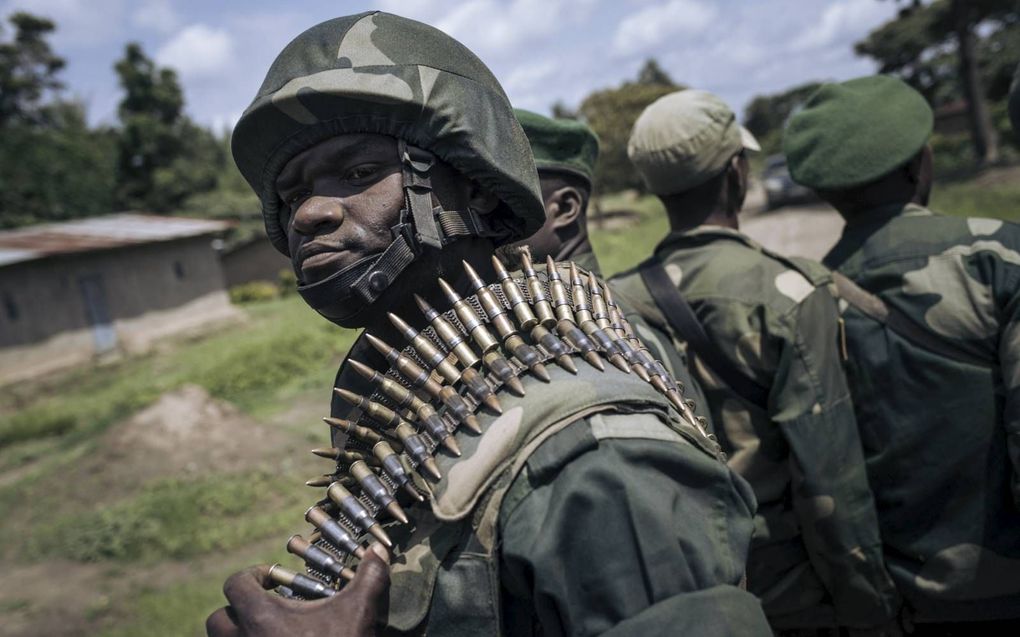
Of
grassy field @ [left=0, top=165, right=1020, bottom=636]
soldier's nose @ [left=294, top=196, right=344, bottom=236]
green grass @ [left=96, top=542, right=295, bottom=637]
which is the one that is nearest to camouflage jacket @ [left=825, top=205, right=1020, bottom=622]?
soldier's nose @ [left=294, top=196, right=344, bottom=236]

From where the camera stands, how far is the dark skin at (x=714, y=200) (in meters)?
→ 3.31

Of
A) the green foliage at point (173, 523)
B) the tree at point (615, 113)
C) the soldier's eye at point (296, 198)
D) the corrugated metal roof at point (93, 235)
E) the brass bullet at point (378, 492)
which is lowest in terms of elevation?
the green foliage at point (173, 523)

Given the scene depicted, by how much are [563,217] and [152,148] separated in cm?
3706

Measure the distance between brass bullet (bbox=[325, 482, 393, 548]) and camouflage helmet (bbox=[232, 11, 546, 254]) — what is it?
819 millimetres

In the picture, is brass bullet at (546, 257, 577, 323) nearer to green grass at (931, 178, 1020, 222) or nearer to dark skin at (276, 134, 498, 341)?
dark skin at (276, 134, 498, 341)

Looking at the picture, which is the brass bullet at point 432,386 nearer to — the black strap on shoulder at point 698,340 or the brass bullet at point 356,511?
the brass bullet at point 356,511

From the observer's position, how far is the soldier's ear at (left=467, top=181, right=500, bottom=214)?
190 centimetres

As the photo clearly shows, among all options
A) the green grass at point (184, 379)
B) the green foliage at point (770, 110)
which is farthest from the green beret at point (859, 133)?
the green foliage at point (770, 110)

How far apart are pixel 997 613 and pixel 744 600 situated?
2.13 meters

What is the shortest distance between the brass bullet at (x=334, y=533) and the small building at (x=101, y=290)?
62.6 feet

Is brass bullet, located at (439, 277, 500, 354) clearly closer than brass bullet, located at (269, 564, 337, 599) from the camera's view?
No

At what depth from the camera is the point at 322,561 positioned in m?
1.60

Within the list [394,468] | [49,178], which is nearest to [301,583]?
[394,468]

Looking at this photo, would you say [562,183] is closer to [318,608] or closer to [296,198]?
[296,198]
